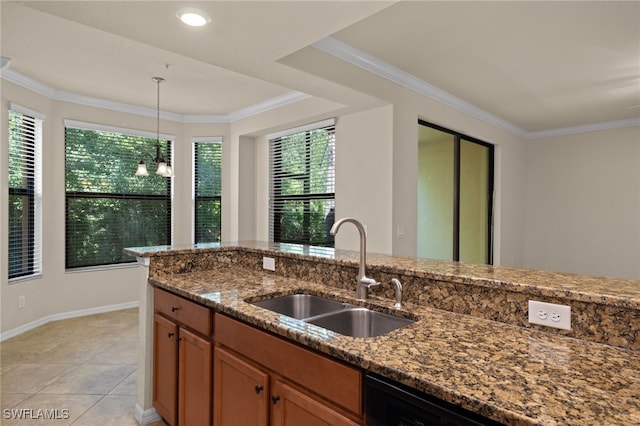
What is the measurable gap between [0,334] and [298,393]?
12.8ft

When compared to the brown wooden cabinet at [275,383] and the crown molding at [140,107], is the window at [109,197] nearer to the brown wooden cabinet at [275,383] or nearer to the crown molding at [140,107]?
the crown molding at [140,107]

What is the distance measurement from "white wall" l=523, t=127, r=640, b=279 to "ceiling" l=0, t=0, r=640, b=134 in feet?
3.45

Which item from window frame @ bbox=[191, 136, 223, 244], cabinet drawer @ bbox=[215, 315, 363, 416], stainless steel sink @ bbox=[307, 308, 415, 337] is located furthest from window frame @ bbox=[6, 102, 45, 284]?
stainless steel sink @ bbox=[307, 308, 415, 337]

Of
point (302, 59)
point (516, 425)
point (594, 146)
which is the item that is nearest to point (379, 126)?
point (302, 59)

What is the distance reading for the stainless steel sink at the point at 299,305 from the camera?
6.36 feet

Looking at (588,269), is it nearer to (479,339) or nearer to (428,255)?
(428,255)

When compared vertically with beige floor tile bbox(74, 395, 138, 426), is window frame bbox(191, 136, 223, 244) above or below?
above

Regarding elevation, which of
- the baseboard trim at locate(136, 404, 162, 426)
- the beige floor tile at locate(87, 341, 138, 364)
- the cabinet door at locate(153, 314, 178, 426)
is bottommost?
the beige floor tile at locate(87, 341, 138, 364)

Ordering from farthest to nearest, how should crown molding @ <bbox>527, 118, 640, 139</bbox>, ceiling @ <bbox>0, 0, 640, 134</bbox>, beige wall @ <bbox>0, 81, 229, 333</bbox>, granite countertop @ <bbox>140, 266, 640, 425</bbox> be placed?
crown molding @ <bbox>527, 118, 640, 139</bbox>, beige wall @ <bbox>0, 81, 229, 333</bbox>, ceiling @ <bbox>0, 0, 640, 134</bbox>, granite countertop @ <bbox>140, 266, 640, 425</bbox>

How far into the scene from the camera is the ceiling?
209cm

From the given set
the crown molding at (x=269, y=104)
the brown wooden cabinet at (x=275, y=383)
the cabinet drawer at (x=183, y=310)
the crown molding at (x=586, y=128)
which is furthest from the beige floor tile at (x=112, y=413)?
the crown molding at (x=586, y=128)

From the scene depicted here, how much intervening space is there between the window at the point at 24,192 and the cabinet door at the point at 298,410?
3.93 m

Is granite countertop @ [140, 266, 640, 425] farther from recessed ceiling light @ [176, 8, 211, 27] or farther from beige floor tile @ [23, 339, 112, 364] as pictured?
beige floor tile @ [23, 339, 112, 364]

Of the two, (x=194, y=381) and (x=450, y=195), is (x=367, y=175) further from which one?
(x=194, y=381)
